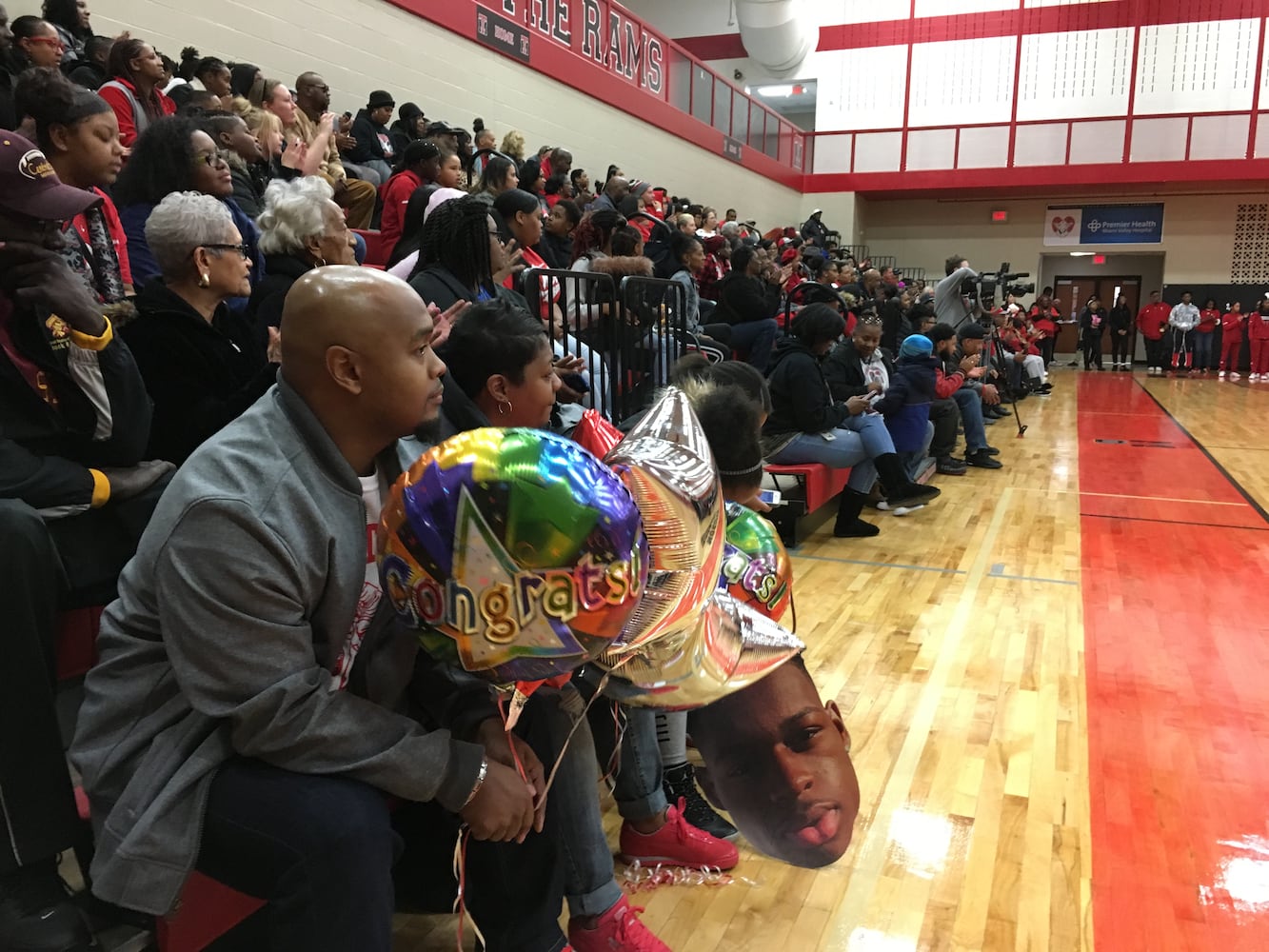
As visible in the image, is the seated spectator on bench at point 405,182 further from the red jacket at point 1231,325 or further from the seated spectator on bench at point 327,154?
the red jacket at point 1231,325

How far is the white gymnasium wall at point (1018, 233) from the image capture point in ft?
52.5

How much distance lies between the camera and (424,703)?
4.26ft

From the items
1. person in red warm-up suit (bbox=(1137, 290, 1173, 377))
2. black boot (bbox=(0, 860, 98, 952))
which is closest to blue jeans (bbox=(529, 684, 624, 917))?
black boot (bbox=(0, 860, 98, 952))

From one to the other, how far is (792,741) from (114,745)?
1.04 meters

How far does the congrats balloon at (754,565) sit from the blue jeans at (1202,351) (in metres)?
16.6

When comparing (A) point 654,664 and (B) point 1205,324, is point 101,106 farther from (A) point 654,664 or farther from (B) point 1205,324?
(B) point 1205,324

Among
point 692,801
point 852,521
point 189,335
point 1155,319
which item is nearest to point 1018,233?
point 1155,319

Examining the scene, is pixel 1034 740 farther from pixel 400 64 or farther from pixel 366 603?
pixel 400 64

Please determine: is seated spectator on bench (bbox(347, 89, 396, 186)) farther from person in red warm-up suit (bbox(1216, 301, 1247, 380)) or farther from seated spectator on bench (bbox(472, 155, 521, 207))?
person in red warm-up suit (bbox(1216, 301, 1247, 380))

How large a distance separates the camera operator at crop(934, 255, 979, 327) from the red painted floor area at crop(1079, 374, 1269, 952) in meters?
2.88

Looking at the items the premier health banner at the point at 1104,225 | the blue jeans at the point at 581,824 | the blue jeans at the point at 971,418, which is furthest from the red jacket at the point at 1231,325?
the blue jeans at the point at 581,824

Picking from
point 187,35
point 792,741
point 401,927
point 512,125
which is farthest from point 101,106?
point 512,125

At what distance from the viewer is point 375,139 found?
632cm

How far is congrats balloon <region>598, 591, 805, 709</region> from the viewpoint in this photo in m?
1.33
